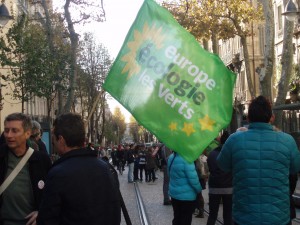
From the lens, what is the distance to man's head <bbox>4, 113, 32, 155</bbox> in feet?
17.6

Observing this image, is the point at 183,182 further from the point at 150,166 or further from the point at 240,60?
the point at 240,60

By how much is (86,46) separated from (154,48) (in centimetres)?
6035

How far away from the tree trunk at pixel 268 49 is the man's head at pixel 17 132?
20.6 meters

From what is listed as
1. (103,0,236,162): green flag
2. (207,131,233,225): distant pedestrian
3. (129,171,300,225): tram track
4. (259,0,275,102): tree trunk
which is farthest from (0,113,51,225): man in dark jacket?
(259,0,275,102): tree trunk

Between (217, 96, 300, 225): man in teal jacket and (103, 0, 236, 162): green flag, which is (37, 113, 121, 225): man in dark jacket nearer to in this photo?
(217, 96, 300, 225): man in teal jacket

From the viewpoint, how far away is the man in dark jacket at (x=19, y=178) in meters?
5.23

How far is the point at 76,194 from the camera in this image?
4129 mm

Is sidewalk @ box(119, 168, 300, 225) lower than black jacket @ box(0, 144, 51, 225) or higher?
lower

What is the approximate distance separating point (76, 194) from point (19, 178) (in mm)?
1299

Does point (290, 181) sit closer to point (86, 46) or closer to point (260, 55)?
point (260, 55)

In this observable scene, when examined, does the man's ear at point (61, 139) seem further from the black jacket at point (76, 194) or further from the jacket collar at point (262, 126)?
the jacket collar at point (262, 126)

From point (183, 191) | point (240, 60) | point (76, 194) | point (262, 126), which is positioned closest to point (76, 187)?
point (76, 194)

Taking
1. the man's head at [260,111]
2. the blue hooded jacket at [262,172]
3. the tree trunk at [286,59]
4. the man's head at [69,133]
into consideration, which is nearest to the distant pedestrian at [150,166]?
the tree trunk at [286,59]

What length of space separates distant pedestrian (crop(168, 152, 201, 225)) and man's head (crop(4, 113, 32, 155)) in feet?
11.1
